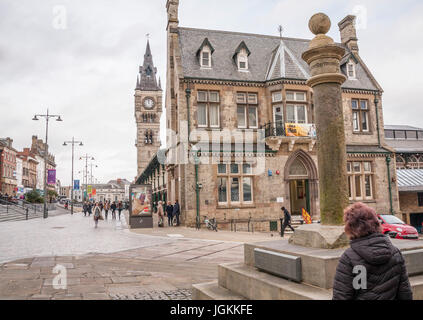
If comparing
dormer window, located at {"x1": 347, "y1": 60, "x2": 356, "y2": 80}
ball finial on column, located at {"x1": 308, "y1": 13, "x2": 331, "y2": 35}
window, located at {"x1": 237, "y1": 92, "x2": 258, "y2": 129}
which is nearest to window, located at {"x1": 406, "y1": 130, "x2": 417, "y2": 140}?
dormer window, located at {"x1": 347, "y1": 60, "x2": 356, "y2": 80}

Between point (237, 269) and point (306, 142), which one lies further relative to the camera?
point (306, 142)

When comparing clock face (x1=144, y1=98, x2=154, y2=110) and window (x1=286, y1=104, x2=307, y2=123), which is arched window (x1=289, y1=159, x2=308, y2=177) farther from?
clock face (x1=144, y1=98, x2=154, y2=110)

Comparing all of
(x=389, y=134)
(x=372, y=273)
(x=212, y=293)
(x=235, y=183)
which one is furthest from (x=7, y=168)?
(x=372, y=273)

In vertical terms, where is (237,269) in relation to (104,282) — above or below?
above

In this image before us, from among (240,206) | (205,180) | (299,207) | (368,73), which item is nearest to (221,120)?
(205,180)

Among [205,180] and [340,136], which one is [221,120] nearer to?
[205,180]

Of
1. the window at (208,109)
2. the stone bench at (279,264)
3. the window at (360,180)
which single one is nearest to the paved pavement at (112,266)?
the stone bench at (279,264)

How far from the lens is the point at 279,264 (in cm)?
482

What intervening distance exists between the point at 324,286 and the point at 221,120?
61.6 ft

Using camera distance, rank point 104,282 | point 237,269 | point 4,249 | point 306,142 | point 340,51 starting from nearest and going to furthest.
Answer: point 237,269 < point 340,51 < point 104,282 < point 4,249 < point 306,142

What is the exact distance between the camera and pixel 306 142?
75.6 feet
